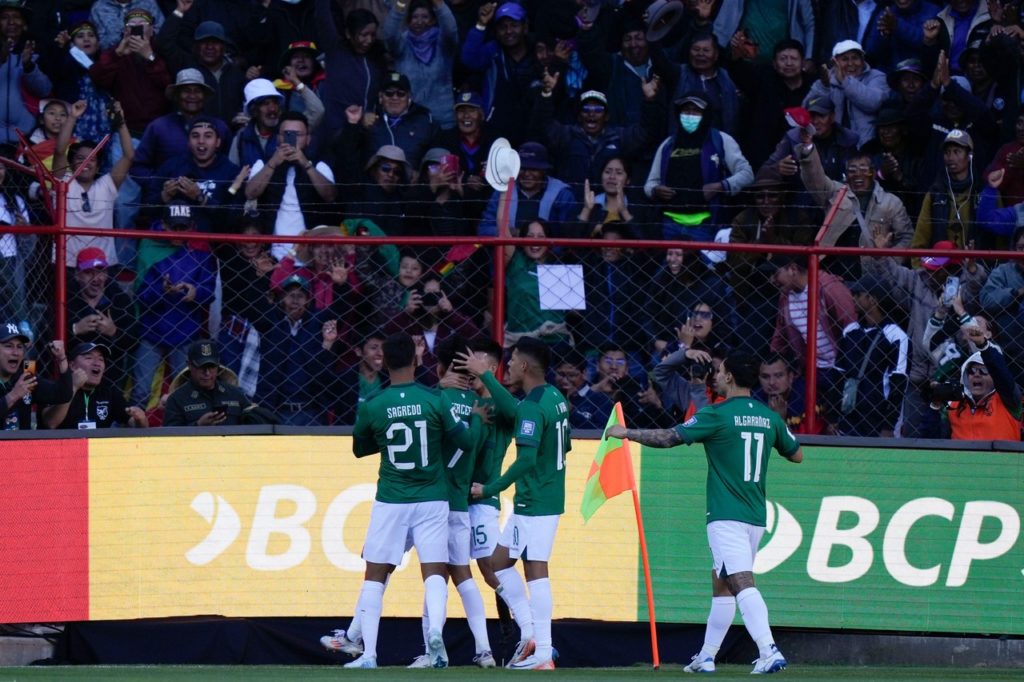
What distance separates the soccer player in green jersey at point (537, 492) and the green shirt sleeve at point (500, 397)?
0.06m

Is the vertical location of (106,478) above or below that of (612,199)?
below

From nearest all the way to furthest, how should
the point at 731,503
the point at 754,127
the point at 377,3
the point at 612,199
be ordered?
the point at 731,503 < the point at 612,199 < the point at 754,127 < the point at 377,3

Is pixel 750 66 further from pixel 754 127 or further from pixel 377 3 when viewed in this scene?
pixel 377 3

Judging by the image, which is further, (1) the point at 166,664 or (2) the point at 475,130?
(2) the point at 475,130

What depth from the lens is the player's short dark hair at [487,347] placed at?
37.2 feet

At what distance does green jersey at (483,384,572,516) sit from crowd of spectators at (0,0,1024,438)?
1438mm

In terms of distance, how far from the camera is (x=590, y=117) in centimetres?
1521

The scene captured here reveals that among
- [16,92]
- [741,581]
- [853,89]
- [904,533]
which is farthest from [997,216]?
[16,92]

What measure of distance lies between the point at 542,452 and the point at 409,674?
198 cm

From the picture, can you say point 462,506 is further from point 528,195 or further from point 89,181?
point 89,181

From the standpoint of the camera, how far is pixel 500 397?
432 inches

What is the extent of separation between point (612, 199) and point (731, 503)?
456cm

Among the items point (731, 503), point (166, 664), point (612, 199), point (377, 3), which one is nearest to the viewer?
point (731, 503)

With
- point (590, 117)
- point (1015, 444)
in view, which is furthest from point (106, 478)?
point (1015, 444)
